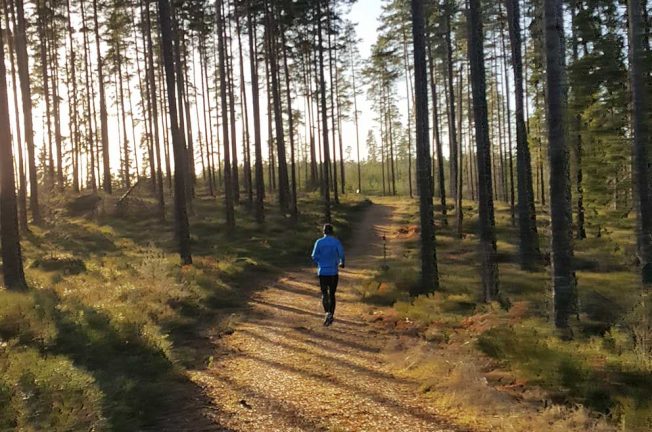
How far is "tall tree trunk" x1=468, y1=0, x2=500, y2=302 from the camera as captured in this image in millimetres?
11211

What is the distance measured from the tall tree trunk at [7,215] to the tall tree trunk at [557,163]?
35.6 feet

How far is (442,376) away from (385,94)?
50.7 metres

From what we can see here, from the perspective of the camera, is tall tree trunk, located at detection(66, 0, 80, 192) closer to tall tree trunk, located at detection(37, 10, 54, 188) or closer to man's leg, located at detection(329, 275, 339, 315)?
tall tree trunk, located at detection(37, 10, 54, 188)

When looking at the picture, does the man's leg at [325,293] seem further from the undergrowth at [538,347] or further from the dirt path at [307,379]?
the undergrowth at [538,347]

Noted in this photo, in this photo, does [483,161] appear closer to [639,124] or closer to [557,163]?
[639,124]

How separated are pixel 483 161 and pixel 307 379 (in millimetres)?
7186

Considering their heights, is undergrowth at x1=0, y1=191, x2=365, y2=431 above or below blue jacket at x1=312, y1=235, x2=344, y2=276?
below

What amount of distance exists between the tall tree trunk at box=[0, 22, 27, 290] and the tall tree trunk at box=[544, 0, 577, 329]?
10859 millimetres

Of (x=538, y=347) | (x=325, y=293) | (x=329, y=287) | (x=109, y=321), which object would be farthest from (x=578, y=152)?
(x=109, y=321)

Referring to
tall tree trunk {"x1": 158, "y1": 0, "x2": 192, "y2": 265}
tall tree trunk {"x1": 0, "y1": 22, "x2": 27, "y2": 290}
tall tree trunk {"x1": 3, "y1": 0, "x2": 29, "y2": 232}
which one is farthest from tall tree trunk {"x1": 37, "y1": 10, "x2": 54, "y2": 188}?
tall tree trunk {"x1": 0, "y1": 22, "x2": 27, "y2": 290}

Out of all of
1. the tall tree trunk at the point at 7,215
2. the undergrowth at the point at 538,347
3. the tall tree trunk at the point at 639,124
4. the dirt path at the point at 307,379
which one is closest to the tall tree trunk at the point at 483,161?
the undergrowth at the point at 538,347

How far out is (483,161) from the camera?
39.1 feet

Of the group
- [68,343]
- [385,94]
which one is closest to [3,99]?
[68,343]

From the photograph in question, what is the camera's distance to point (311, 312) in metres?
A: 11.6
